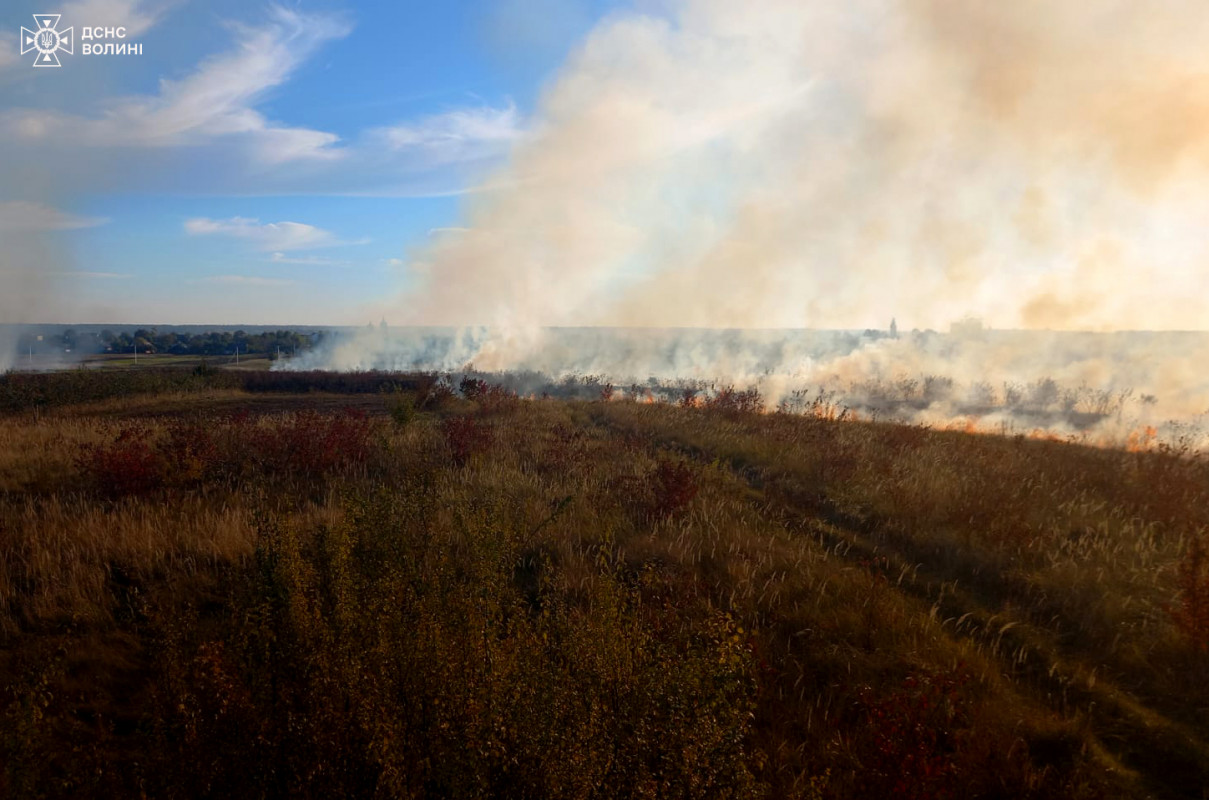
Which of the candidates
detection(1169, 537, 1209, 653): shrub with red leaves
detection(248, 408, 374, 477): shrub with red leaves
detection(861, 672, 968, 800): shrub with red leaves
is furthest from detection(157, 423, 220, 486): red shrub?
detection(1169, 537, 1209, 653): shrub with red leaves

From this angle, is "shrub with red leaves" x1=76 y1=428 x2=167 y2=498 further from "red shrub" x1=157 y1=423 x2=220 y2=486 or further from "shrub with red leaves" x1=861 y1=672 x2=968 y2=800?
"shrub with red leaves" x1=861 y1=672 x2=968 y2=800

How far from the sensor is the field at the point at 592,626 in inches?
111

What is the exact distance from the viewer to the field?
283cm

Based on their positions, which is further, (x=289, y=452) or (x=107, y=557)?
(x=289, y=452)

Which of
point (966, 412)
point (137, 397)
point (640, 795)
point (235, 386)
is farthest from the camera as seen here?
point (235, 386)

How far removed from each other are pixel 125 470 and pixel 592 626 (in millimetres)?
7305

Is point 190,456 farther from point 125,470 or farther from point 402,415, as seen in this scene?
point 402,415

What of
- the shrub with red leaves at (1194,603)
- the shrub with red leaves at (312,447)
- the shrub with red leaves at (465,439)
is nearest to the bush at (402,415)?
the shrub with red leaves at (465,439)

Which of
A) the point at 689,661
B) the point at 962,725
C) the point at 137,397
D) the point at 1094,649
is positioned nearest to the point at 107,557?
the point at 689,661

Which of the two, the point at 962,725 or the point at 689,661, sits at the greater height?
the point at 689,661

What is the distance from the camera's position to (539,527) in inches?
254

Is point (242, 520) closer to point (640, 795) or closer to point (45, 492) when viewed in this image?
point (45, 492)

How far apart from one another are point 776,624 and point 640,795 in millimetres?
2775

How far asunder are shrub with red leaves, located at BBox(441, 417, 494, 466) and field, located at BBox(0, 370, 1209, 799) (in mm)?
152
